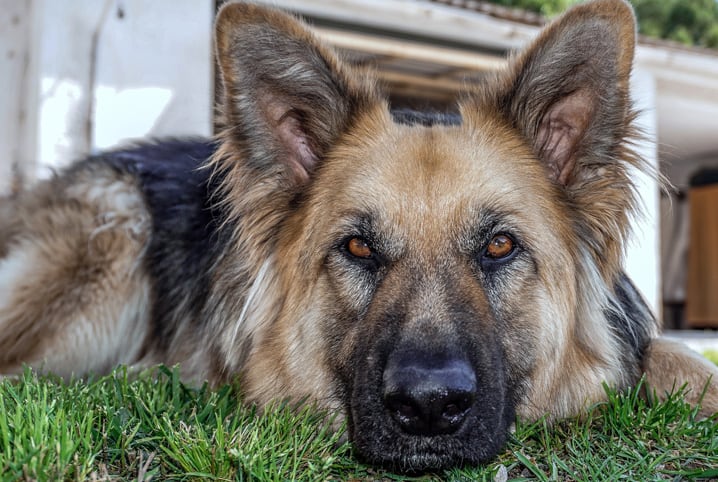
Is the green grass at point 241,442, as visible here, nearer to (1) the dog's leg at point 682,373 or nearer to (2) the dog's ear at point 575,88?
(1) the dog's leg at point 682,373

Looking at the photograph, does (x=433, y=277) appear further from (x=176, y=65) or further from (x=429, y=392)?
(x=176, y=65)

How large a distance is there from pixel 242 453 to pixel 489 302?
47.7 inches

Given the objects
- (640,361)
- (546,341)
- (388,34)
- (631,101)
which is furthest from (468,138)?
(388,34)

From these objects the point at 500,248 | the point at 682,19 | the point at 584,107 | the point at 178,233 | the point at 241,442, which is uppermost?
the point at 682,19

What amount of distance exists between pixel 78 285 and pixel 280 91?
6.09 ft

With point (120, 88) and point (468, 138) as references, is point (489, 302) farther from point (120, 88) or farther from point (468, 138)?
point (120, 88)

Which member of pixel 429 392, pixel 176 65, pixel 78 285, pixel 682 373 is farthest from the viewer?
pixel 176 65

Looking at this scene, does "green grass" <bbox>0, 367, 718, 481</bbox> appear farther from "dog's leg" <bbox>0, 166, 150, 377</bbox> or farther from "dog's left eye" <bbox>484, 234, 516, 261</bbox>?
"dog's leg" <bbox>0, 166, 150, 377</bbox>

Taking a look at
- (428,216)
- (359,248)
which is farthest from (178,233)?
(428,216)

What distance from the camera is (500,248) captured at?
10.5 feet

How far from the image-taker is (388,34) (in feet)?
30.3

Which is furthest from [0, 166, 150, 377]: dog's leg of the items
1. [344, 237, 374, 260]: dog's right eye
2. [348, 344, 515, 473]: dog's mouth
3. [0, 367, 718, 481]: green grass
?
[348, 344, 515, 473]: dog's mouth

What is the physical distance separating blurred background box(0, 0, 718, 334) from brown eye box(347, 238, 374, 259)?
8.17 ft

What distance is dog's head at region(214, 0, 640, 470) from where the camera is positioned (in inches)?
120
